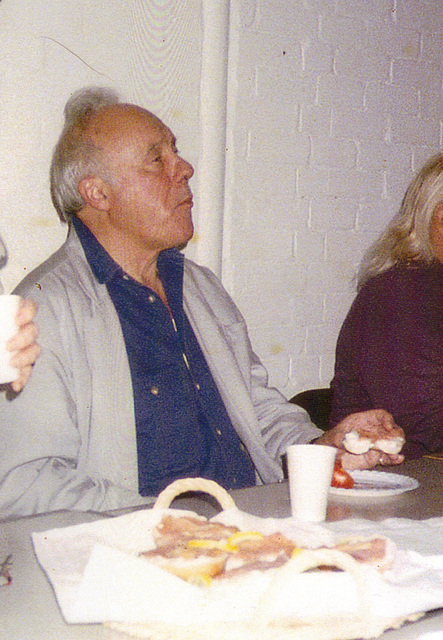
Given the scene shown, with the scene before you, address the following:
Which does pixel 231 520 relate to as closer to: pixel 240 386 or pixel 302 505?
pixel 302 505

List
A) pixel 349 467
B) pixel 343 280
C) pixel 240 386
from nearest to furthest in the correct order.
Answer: pixel 349 467
pixel 240 386
pixel 343 280

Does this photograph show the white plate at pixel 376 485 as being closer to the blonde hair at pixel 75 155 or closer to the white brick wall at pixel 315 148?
the blonde hair at pixel 75 155

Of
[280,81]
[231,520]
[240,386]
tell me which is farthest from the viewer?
[280,81]

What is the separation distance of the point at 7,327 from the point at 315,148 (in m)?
1.94

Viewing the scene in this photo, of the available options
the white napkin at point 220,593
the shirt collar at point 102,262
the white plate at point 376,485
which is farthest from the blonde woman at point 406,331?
the white napkin at point 220,593

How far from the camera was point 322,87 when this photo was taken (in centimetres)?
260

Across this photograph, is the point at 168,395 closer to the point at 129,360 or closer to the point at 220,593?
the point at 129,360

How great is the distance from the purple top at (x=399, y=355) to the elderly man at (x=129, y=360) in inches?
18.3

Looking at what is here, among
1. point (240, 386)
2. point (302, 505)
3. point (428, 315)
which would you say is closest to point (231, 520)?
point (302, 505)

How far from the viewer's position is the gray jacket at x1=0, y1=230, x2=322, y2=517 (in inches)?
55.3

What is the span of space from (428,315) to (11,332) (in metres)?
1.68

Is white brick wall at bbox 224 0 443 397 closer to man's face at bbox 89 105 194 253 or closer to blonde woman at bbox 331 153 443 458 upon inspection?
blonde woman at bbox 331 153 443 458

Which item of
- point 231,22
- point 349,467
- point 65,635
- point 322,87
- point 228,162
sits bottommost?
point 349,467

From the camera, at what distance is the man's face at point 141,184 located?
6.17 feet
